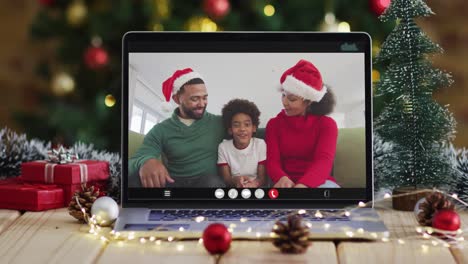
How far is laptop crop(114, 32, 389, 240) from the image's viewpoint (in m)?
1.08

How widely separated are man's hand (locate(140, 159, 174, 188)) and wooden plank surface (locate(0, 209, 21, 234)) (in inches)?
8.0

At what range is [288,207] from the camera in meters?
1.08

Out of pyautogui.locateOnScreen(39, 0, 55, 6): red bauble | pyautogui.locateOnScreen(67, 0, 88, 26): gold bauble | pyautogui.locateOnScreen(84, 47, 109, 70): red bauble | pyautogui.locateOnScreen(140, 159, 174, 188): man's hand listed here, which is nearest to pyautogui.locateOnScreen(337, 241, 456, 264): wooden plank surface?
pyautogui.locateOnScreen(140, 159, 174, 188): man's hand

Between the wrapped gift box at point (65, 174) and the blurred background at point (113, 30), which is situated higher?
the blurred background at point (113, 30)

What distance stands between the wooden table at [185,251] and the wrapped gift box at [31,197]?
0.12 metres

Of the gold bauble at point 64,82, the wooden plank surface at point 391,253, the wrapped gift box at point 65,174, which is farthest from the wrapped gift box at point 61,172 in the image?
the gold bauble at point 64,82

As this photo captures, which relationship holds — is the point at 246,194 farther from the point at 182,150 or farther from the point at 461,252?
the point at 461,252

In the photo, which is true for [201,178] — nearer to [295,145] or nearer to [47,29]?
[295,145]

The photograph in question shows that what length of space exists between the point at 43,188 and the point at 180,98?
10.5 inches

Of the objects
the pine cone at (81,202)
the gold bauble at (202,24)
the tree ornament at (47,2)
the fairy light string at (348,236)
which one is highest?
the tree ornament at (47,2)

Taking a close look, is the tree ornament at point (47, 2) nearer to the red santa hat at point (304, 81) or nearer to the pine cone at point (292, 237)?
the red santa hat at point (304, 81)

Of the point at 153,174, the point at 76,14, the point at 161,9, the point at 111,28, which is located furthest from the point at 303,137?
the point at 76,14

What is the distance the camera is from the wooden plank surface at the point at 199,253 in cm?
85

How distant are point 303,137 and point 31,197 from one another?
17.4 inches
